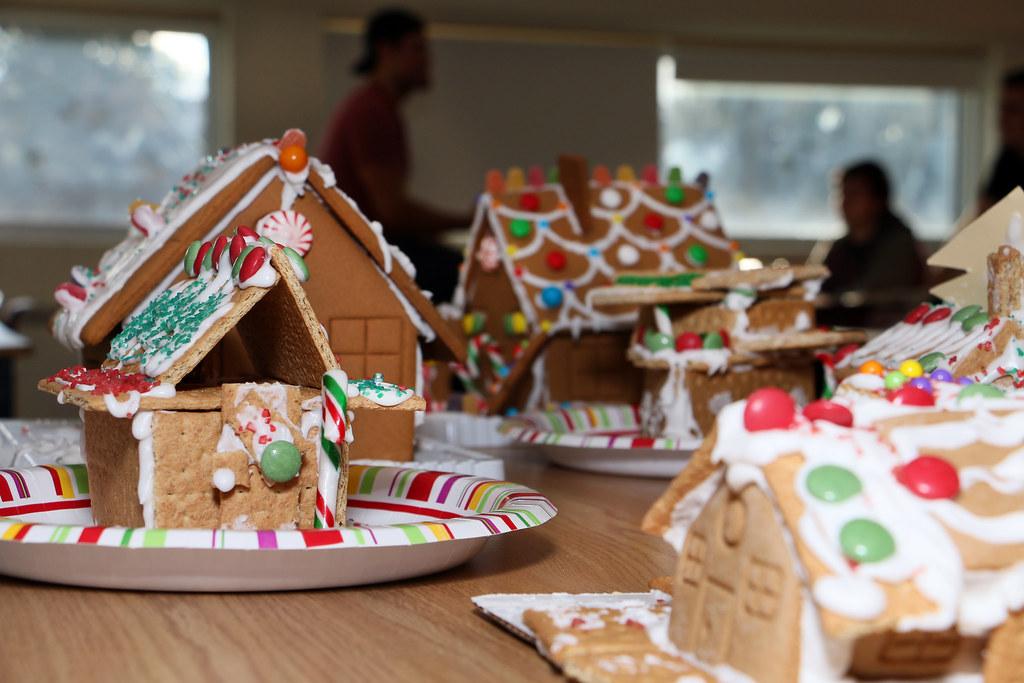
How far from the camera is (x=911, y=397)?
672mm

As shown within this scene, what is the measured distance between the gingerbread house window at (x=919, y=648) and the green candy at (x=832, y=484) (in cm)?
7

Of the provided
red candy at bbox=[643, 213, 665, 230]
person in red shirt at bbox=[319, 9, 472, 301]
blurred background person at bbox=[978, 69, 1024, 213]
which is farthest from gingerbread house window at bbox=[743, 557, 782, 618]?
blurred background person at bbox=[978, 69, 1024, 213]

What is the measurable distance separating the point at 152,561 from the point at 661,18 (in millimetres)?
5720

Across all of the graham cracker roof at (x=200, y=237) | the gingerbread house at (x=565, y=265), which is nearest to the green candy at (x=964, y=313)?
the graham cracker roof at (x=200, y=237)

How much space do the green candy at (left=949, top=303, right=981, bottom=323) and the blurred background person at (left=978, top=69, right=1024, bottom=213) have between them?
311 centimetres

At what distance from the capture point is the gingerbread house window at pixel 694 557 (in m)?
0.66

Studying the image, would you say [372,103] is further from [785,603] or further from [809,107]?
[809,107]

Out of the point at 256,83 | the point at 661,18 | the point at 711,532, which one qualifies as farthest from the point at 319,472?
the point at 661,18

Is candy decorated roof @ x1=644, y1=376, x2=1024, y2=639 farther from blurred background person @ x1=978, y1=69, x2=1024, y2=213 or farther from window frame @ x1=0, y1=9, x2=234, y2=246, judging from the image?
window frame @ x1=0, y1=9, x2=234, y2=246

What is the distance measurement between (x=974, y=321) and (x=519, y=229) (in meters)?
1.08

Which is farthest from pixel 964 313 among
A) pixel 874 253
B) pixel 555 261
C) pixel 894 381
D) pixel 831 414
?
pixel 874 253

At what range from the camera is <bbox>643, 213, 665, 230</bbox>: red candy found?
2.17 m

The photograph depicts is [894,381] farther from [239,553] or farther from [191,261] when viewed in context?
[191,261]

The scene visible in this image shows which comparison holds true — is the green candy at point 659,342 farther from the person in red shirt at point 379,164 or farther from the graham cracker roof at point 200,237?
the person in red shirt at point 379,164
